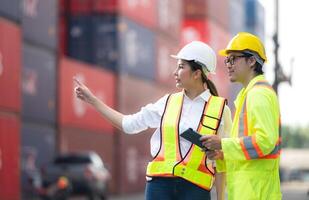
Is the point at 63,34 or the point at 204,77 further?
the point at 63,34

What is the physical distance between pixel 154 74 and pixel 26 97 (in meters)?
14.8

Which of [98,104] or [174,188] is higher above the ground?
[98,104]

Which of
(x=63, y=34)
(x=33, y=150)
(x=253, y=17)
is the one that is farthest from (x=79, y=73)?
(x=253, y=17)

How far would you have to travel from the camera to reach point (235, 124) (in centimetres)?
477

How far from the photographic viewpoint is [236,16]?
68.8m

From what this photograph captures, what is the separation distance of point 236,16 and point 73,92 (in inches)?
1412

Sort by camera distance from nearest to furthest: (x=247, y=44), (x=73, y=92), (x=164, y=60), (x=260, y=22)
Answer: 1. (x=247, y=44)
2. (x=73, y=92)
3. (x=164, y=60)
4. (x=260, y=22)

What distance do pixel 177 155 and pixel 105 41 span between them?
3395 cm

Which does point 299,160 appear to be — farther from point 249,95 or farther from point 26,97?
point 249,95

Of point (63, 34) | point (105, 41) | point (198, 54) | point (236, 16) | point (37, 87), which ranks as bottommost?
point (198, 54)

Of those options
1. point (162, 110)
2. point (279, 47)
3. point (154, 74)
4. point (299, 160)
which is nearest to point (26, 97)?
point (279, 47)

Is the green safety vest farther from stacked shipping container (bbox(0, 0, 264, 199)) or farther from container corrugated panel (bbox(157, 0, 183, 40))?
container corrugated panel (bbox(157, 0, 183, 40))

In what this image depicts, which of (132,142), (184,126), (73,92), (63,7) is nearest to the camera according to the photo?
(184,126)

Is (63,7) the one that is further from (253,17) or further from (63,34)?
(253,17)
